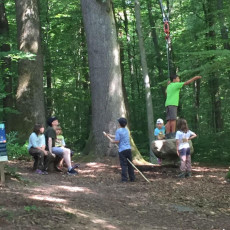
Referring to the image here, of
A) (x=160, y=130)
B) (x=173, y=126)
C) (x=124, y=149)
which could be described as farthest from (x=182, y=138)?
(x=160, y=130)

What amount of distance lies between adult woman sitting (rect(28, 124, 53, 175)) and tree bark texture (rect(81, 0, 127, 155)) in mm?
2073

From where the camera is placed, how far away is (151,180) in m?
8.56

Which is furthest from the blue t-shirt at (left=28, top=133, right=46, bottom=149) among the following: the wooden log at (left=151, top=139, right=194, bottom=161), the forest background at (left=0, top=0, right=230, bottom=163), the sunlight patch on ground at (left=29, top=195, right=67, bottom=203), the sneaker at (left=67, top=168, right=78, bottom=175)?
the forest background at (left=0, top=0, right=230, bottom=163)

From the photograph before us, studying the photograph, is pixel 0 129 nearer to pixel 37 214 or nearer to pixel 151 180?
pixel 37 214

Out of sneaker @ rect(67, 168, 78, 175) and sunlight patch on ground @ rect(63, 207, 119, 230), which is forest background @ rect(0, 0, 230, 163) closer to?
sneaker @ rect(67, 168, 78, 175)

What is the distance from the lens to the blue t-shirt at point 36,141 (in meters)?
8.88

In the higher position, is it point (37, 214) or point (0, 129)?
point (0, 129)

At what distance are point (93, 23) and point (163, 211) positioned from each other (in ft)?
21.7

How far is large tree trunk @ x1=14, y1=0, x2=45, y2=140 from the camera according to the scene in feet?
39.9

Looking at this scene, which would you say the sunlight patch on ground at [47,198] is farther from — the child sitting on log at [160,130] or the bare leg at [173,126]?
the child sitting on log at [160,130]

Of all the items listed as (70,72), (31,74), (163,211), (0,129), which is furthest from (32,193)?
(70,72)

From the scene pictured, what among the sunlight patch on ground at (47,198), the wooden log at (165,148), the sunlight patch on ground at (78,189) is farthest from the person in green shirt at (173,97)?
the sunlight patch on ground at (47,198)

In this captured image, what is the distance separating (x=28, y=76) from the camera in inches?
485

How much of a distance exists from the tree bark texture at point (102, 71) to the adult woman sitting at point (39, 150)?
6.80 ft
